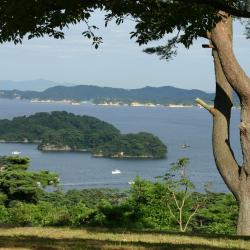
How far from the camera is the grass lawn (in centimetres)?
539

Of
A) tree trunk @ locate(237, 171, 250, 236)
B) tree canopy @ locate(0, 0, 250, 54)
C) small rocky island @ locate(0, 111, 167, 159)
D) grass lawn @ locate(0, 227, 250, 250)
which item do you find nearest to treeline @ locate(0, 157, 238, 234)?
grass lawn @ locate(0, 227, 250, 250)

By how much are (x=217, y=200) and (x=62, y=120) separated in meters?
99.1

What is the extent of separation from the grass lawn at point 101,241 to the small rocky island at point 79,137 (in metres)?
77.5

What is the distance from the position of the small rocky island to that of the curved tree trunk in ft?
250

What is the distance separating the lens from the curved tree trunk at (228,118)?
8.37m

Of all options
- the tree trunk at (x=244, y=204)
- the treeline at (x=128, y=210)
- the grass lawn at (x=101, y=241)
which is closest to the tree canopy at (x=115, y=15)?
the grass lawn at (x=101, y=241)

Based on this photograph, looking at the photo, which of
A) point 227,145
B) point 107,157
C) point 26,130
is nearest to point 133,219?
point 227,145

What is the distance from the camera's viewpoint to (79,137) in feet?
334

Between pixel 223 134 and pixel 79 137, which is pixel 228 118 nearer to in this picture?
pixel 223 134

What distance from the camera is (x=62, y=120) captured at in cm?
11719

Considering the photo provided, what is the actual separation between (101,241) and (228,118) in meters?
3.56

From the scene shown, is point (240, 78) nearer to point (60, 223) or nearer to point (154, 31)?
point (154, 31)

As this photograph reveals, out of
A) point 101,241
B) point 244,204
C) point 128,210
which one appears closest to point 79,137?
point 128,210

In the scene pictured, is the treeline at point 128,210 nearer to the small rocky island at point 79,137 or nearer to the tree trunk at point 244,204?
the tree trunk at point 244,204
